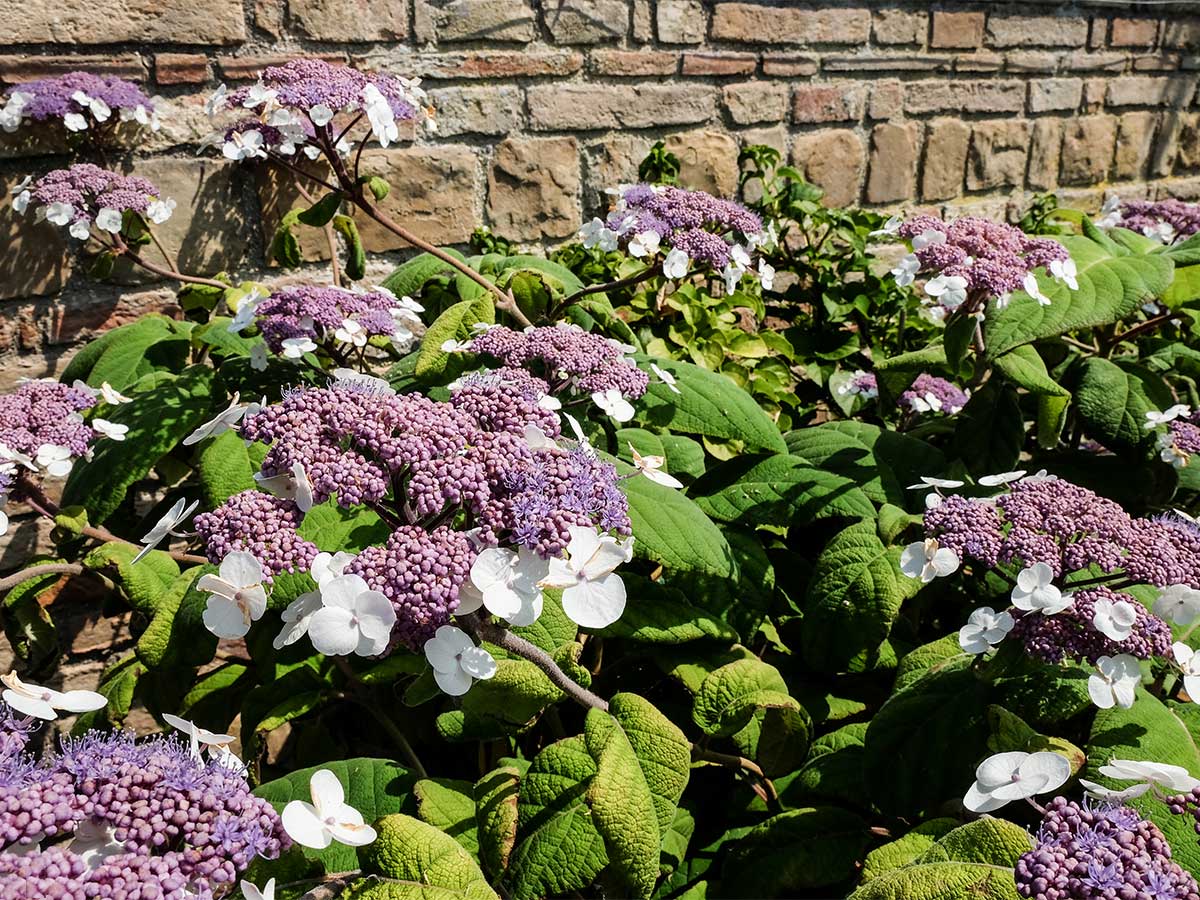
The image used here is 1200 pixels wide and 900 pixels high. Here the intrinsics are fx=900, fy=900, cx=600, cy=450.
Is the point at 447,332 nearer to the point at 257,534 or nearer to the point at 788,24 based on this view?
the point at 257,534

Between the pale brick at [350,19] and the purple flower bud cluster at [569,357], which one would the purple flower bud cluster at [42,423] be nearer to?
the purple flower bud cluster at [569,357]

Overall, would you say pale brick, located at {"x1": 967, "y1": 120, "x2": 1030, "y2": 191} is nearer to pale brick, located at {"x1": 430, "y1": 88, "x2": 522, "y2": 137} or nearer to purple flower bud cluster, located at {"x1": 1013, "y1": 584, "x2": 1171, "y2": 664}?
pale brick, located at {"x1": 430, "y1": 88, "x2": 522, "y2": 137}

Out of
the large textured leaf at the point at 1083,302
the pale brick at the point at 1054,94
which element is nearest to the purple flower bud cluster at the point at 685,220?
the large textured leaf at the point at 1083,302

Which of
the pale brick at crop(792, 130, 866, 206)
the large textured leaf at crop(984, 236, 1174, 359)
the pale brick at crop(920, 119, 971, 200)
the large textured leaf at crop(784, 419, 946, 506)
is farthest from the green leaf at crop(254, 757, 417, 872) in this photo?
the pale brick at crop(920, 119, 971, 200)

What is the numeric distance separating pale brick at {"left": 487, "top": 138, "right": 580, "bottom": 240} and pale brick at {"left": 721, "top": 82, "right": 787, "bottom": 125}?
603 millimetres

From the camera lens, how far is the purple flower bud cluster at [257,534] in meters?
0.82

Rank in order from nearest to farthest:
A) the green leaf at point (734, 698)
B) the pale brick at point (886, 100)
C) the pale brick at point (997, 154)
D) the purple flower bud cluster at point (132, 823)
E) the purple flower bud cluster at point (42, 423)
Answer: the purple flower bud cluster at point (132, 823)
the green leaf at point (734, 698)
the purple flower bud cluster at point (42, 423)
the pale brick at point (886, 100)
the pale brick at point (997, 154)

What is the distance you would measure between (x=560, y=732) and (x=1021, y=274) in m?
1.05

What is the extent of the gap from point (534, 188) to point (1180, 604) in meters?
2.02

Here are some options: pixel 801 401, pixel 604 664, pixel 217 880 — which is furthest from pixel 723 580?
pixel 801 401

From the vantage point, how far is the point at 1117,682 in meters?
0.96

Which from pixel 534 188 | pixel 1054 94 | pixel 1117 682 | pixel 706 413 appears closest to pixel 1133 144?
pixel 1054 94

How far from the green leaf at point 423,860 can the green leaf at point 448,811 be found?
0.51 feet

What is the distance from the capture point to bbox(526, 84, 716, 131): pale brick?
99.8 inches
